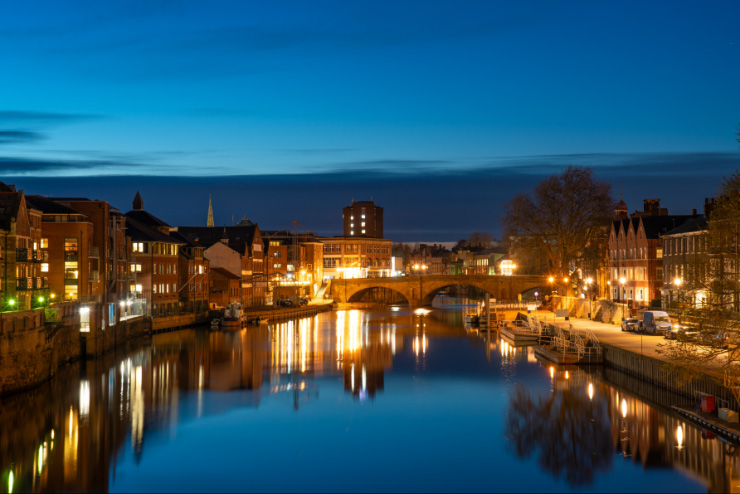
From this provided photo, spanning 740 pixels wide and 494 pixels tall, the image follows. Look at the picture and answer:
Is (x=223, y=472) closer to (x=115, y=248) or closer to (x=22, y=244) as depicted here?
(x=22, y=244)

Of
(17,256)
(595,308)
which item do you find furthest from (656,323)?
(17,256)

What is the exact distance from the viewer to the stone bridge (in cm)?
11438

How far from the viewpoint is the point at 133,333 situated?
70.7m

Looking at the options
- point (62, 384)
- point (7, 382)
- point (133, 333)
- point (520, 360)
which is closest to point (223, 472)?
point (7, 382)

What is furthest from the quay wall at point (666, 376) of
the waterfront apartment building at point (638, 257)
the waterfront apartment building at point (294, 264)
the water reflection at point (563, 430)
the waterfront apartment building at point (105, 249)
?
the waterfront apartment building at point (294, 264)

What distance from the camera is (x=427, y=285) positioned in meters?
125

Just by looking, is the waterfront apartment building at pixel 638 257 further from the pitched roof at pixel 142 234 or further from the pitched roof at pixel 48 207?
the pitched roof at pixel 48 207

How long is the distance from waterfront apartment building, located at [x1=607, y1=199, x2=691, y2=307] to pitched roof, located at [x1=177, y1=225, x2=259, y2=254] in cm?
4814

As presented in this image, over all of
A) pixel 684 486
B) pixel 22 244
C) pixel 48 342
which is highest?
pixel 22 244

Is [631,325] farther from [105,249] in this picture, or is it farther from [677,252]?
[105,249]

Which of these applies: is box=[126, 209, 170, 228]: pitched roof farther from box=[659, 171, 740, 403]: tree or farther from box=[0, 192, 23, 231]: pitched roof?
box=[659, 171, 740, 403]: tree

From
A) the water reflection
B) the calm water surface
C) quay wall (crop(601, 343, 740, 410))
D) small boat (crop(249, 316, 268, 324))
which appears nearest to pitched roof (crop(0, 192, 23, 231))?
the calm water surface

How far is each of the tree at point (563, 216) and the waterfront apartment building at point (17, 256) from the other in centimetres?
5199

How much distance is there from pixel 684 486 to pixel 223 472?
15753mm
